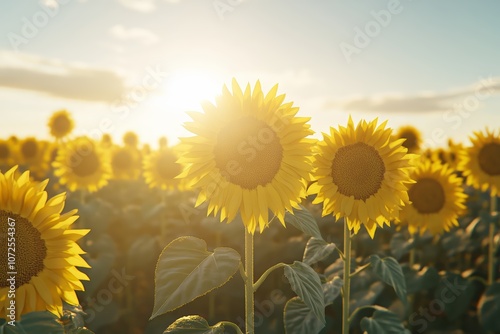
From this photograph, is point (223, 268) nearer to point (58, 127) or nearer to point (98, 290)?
point (98, 290)

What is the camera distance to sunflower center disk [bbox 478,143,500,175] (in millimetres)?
6184

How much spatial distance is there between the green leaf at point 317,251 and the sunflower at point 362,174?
0.74 ft

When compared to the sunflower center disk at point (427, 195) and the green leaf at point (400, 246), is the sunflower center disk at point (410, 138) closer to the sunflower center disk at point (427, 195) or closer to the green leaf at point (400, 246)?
the sunflower center disk at point (427, 195)

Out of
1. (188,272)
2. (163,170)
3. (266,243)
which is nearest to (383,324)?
(188,272)

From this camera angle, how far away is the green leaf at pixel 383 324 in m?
3.18

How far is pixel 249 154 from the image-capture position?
109 inches

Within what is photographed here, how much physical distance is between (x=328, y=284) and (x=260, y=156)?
108 cm

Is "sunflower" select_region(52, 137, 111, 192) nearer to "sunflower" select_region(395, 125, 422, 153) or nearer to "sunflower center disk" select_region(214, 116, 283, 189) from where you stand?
"sunflower center disk" select_region(214, 116, 283, 189)

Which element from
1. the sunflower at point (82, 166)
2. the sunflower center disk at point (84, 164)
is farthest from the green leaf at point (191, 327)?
the sunflower center disk at point (84, 164)

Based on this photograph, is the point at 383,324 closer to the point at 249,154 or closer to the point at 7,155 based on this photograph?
the point at 249,154

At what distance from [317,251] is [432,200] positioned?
2608 millimetres

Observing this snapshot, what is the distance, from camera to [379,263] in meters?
3.27

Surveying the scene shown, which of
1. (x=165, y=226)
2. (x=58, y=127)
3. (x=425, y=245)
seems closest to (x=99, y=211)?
(x=165, y=226)
